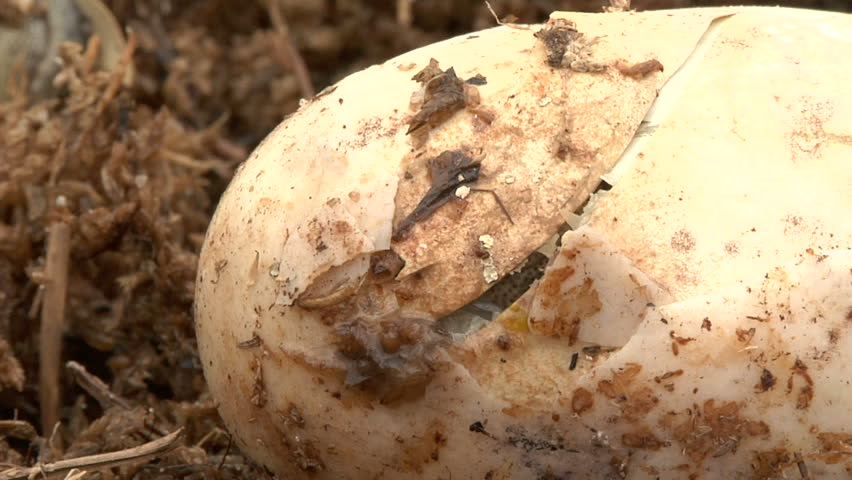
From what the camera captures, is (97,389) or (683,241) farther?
(97,389)

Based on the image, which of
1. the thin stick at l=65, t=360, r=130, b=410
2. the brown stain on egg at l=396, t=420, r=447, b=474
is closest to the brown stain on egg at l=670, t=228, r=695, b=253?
the brown stain on egg at l=396, t=420, r=447, b=474

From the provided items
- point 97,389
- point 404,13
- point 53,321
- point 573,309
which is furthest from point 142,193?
point 573,309

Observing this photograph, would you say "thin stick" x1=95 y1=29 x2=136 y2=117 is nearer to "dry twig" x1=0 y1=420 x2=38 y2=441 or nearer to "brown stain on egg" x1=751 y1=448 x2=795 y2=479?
"dry twig" x1=0 y1=420 x2=38 y2=441

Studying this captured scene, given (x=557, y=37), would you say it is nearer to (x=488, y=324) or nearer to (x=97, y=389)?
(x=488, y=324)

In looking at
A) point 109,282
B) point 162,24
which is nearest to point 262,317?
point 109,282

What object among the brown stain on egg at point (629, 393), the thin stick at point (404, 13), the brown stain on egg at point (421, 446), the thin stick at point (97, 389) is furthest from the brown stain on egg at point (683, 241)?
the thin stick at point (404, 13)

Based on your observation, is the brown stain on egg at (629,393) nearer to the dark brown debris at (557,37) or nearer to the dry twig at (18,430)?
the dark brown debris at (557,37)
